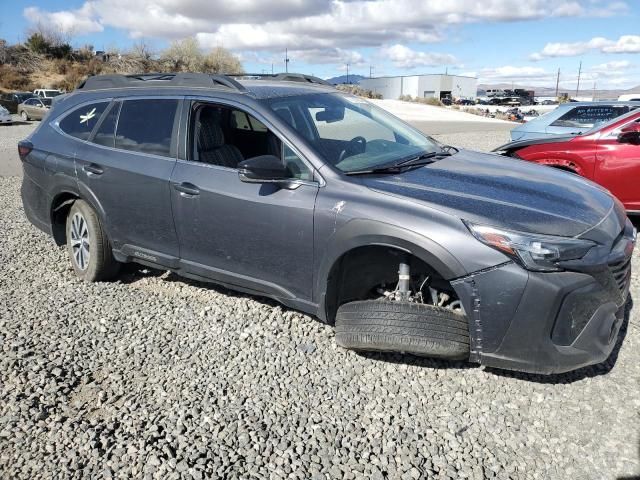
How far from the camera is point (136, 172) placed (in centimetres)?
432

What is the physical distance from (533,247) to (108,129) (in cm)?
360

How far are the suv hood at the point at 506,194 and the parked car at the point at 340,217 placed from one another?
2 cm

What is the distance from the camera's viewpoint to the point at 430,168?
12.6 ft

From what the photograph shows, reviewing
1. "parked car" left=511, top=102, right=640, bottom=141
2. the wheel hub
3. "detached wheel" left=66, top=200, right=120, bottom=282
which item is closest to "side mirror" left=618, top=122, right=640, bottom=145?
"parked car" left=511, top=102, right=640, bottom=141

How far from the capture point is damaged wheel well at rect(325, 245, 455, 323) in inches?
131

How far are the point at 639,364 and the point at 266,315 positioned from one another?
2.59 metres

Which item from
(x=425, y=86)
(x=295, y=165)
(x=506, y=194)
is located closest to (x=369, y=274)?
(x=295, y=165)

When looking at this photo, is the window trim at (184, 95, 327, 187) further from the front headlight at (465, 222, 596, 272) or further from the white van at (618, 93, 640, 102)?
the white van at (618, 93, 640, 102)

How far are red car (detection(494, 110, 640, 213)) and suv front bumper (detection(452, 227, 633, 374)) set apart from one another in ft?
12.8

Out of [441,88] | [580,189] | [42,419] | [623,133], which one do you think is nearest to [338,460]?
[42,419]

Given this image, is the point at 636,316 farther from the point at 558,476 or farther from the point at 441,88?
the point at 441,88

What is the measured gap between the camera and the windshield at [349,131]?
3.81 m

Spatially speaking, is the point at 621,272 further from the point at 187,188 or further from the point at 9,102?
the point at 9,102

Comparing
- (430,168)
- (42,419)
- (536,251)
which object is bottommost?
(42,419)
